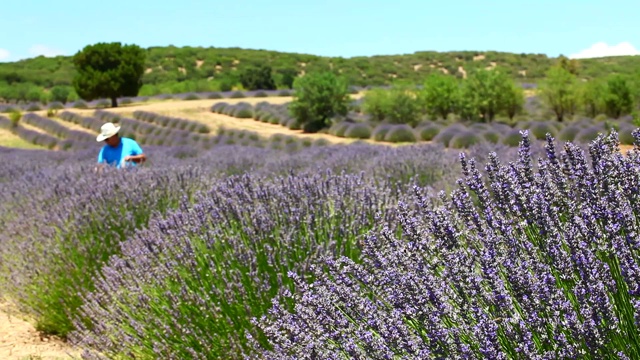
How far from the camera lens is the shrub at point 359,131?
20.3 metres

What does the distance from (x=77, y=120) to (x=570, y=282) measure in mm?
28433

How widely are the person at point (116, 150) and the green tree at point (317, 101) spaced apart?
14.7 m

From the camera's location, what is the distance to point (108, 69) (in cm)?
3344

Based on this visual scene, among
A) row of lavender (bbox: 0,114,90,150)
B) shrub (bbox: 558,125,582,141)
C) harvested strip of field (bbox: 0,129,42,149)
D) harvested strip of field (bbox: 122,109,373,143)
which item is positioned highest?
shrub (bbox: 558,125,582,141)

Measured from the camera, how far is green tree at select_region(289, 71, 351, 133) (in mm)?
23109

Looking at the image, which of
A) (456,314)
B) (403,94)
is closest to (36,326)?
(456,314)

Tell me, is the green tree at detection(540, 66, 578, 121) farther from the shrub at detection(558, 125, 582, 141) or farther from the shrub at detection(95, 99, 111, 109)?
the shrub at detection(95, 99, 111, 109)

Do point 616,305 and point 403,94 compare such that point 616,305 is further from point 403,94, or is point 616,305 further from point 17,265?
point 403,94

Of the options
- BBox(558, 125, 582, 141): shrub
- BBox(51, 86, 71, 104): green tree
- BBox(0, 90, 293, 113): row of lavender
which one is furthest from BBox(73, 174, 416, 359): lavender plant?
BBox(51, 86, 71, 104): green tree

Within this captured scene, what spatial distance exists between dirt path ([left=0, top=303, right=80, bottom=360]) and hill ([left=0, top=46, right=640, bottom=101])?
43.1 m

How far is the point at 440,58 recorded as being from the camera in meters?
68.6

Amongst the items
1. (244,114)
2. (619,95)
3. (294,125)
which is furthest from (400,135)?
(244,114)

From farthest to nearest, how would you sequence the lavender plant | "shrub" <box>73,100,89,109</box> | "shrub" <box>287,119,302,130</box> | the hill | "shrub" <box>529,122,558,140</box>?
the hill, "shrub" <box>73,100,89,109</box>, "shrub" <box>287,119,302,130</box>, "shrub" <box>529,122,558,140</box>, the lavender plant

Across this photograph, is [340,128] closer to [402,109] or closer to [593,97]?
[402,109]
